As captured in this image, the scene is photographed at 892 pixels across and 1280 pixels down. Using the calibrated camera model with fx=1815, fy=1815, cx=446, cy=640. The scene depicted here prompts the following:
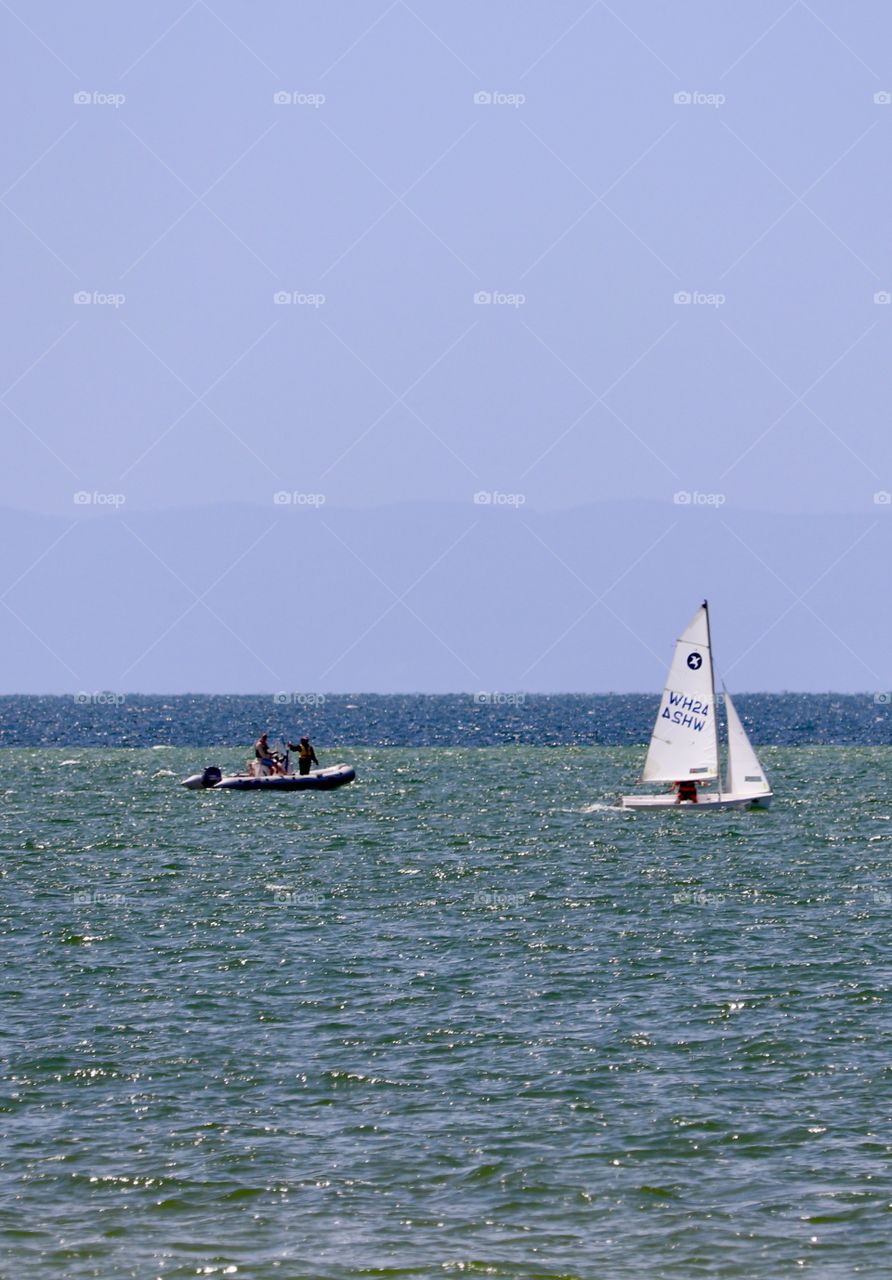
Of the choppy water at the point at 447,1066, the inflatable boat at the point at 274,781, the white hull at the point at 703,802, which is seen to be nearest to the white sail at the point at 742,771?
the white hull at the point at 703,802

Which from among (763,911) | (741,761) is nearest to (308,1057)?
(763,911)

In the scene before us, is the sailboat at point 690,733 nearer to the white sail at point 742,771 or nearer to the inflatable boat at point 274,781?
the white sail at point 742,771

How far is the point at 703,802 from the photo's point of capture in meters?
62.6

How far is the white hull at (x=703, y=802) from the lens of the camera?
205 ft

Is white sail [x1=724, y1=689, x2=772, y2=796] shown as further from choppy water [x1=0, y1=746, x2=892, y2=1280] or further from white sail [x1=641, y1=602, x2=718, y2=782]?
choppy water [x1=0, y1=746, x2=892, y2=1280]

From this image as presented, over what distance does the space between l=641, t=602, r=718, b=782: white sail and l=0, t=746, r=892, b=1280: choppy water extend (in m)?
11.5

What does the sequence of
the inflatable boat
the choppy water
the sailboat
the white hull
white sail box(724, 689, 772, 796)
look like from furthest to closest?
the inflatable boat < white sail box(724, 689, 772, 796) < the white hull < the sailboat < the choppy water

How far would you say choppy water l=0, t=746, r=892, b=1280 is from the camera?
18641 mm

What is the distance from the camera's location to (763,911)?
39281 millimetres

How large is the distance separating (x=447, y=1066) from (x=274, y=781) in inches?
2006

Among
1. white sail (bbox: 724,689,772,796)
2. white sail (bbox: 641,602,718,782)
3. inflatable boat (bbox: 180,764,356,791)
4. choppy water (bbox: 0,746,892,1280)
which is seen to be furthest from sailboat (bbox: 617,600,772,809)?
inflatable boat (bbox: 180,764,356,791)

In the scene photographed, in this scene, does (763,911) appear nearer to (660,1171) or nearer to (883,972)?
(883,972)

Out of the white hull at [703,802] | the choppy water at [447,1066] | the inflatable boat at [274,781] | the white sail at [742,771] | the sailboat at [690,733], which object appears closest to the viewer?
the choppy water at [447,1066]

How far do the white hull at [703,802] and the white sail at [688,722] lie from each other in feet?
2.83
